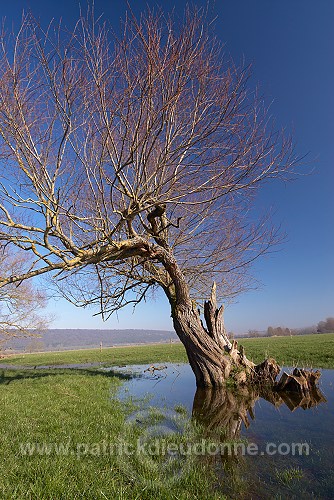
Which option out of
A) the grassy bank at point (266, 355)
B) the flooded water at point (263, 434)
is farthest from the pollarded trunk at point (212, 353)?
the grassy bank at point (266, 355)

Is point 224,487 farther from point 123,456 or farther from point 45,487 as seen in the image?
point 45,487

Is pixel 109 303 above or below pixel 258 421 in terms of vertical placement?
above

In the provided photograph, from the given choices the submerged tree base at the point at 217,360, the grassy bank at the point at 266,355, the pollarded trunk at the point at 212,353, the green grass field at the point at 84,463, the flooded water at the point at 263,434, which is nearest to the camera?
the green grass field at the point at 84,463

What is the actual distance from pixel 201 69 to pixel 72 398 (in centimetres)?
788

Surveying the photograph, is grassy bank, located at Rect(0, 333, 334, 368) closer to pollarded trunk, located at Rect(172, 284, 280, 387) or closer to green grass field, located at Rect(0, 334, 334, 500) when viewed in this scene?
pollarded trunk, located at Rect(172, 284, 280, 387)

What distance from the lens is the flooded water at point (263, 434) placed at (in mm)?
2902

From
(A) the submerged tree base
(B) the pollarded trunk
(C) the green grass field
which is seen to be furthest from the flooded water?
(B) the pollarded trunk

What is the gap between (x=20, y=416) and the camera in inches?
227

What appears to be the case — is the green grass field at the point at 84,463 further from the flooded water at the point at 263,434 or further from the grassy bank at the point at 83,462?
the flooded water at the point at 263,434

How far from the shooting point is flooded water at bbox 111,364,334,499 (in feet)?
9.52

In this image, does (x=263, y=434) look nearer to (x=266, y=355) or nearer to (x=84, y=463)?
(x=84, y=463)

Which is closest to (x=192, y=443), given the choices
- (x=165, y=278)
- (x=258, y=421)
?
(x=258, y=421)

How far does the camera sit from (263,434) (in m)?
4.41

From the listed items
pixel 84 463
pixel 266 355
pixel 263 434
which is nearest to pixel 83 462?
pixel 84 463
